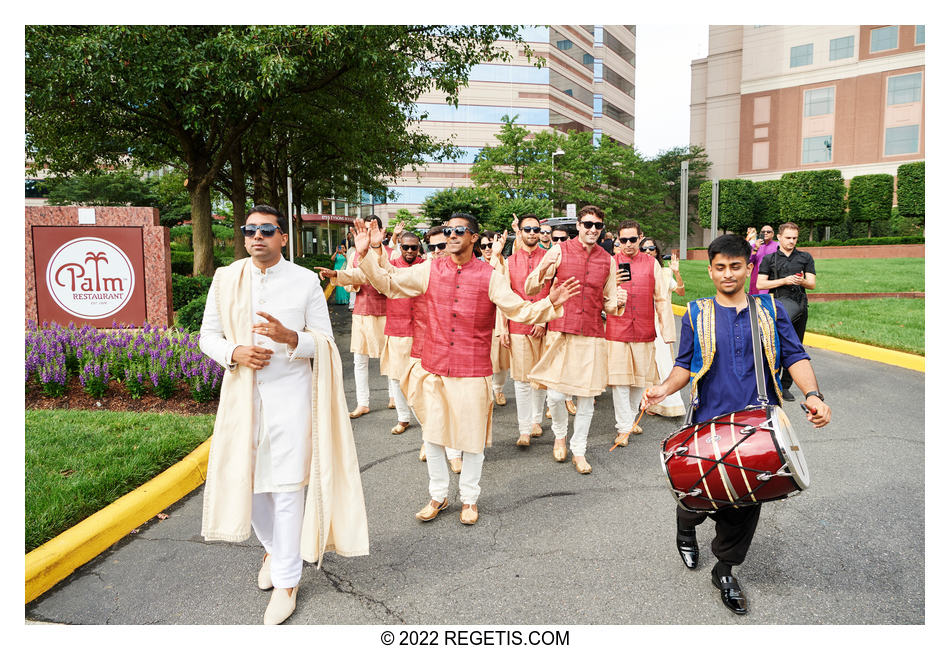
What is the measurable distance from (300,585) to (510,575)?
3.77 ft

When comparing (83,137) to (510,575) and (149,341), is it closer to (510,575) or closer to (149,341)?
(149,341)

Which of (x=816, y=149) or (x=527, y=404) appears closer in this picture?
(x=527, y=404)

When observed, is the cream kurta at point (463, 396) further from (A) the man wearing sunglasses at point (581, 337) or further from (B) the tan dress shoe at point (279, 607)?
(B) the tan dress shoe at point (279, 607)

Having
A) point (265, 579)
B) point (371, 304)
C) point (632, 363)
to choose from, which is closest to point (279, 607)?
point (265, 579)

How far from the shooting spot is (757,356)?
3027 millimetres

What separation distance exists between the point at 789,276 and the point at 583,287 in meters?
3.23

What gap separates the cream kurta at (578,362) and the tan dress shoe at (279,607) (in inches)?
111

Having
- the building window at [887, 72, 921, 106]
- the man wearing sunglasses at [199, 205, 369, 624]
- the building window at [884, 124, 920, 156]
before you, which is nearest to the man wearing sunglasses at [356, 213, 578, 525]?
the man wearing sunglasses at [199, 205, 369, 624]

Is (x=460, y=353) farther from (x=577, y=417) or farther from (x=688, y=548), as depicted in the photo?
(x=688, y=548)

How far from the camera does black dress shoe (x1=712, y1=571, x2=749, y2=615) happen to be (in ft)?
9.69

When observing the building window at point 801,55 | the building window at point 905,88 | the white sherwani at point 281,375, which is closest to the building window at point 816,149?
the building window at point 905,88

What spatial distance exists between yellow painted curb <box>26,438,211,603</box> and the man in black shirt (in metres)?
6.22

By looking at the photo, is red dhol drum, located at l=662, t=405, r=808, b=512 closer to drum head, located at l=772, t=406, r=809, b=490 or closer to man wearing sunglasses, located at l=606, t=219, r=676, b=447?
drum head, located at l=772, t=406, r=809, b=490

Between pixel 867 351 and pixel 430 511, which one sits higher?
pixel 867 351
